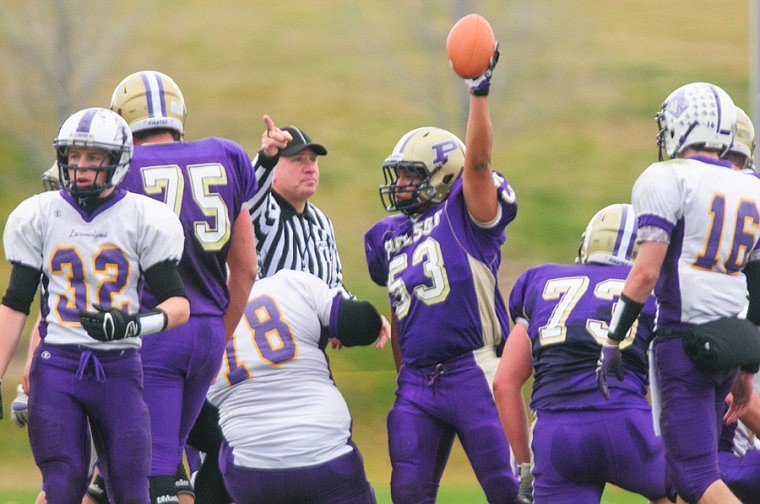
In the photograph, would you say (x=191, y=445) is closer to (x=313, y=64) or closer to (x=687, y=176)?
(x=687, y=176)

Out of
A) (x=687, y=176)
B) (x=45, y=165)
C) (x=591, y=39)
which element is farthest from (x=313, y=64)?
(x=687, y=176)

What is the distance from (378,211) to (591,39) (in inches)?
248

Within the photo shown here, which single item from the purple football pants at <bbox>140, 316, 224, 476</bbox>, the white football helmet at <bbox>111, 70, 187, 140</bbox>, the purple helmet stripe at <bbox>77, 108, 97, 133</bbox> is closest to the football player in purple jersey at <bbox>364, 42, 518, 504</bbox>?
the purple football pants at <bbox>140, 316, 224, 476</bbox>

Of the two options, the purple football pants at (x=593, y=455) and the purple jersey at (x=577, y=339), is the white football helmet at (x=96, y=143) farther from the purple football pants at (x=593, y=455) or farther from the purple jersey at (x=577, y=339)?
the purple football pants at (x=593, y=455)

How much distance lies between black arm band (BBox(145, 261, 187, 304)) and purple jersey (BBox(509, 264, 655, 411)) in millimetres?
1463

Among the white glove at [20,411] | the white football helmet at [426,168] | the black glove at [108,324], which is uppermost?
the white football helmet at [426,168]

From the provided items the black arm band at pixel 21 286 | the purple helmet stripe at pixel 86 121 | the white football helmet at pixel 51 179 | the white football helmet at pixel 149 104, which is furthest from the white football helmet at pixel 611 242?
the white football helmet at pixel 51 179

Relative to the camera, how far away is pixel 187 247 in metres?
5.98

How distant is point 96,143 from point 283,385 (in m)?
1.27

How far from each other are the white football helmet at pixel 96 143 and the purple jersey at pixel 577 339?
175 cm

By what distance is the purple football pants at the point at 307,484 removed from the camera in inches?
225

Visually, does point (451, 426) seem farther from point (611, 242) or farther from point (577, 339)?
point (611, 242)

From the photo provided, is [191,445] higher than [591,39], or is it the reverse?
[591,39]

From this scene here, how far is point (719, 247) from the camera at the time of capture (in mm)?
5473
